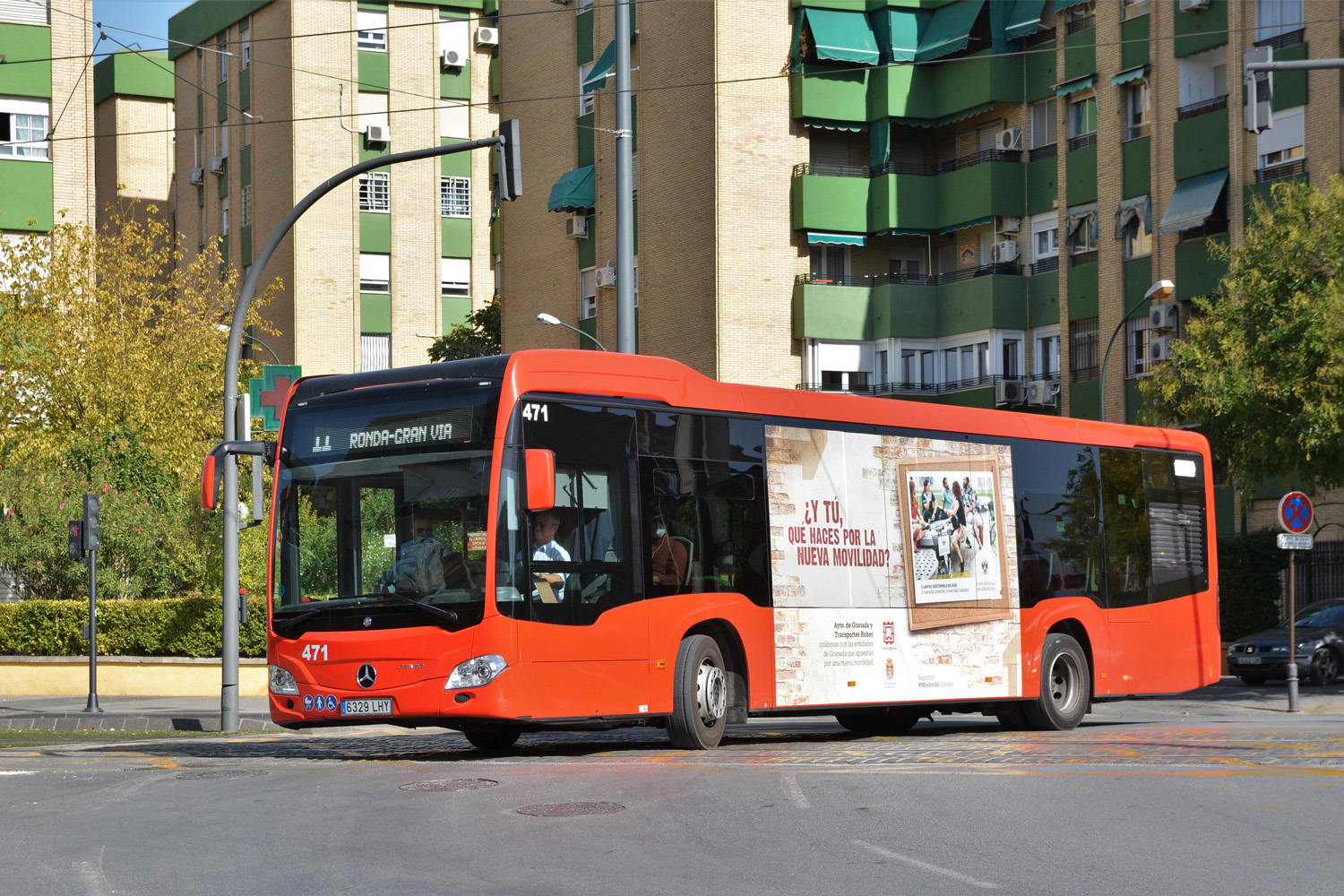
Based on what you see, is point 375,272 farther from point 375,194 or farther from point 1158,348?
point 1158,348

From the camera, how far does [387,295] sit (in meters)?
59.5

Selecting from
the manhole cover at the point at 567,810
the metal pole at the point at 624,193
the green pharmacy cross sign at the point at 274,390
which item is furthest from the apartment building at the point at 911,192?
A: the manhole cover at the point at 567,810

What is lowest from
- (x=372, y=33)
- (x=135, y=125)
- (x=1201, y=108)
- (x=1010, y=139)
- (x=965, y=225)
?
(x=965, y=225)

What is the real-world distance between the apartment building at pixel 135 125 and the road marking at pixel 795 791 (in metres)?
61.1

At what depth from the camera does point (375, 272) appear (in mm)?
59531

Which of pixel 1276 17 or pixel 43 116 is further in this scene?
pixel 43 116

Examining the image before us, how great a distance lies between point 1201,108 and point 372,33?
2960 centimetres

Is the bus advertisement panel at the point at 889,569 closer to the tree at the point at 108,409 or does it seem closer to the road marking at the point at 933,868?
the road marking at the point at 933,868

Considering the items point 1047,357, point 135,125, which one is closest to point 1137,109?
point 1047,357

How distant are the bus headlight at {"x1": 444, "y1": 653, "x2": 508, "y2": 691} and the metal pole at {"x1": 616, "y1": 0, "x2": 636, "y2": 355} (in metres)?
10.2

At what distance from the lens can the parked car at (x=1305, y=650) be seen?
30391mm

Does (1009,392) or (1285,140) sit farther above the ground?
(1285,140)

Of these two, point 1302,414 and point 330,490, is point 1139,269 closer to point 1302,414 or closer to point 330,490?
point 1302,414

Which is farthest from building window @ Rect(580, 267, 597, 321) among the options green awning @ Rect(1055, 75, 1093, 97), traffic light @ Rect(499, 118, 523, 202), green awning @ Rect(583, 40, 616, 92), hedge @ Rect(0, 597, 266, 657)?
traffic light @ Rect(499, 118, 523, 202)
